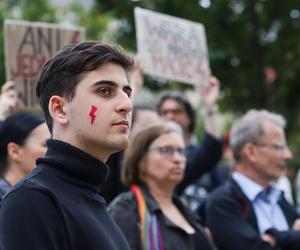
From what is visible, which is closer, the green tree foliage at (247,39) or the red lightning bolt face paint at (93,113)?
the red lightning bolt face paint at (93,113)

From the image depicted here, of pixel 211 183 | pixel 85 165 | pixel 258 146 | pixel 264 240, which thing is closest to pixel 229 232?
pixel 264 240

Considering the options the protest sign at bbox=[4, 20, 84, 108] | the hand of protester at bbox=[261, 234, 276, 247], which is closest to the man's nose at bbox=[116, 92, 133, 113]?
the hand of protester at bbox=[261, 234, 276, 247]

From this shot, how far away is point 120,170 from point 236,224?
2.82 ft

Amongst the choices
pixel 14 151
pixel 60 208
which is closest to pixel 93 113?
pixel 60 208

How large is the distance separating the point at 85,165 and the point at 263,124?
3054 mm

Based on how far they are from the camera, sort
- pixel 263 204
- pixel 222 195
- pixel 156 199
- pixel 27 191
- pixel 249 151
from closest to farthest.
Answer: pixel 27 191, pixel 156 199, pixel 222 195, pixel 263 204, pixel 249 151

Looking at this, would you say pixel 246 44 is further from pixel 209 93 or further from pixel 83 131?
pixel 83 131

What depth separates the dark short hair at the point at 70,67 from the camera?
8.14 feet

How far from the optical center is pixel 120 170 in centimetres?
504

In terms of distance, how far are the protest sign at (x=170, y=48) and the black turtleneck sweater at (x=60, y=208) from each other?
322cm

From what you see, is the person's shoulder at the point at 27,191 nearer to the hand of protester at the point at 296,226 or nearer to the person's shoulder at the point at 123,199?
the person's shoulder at the point at 123,199

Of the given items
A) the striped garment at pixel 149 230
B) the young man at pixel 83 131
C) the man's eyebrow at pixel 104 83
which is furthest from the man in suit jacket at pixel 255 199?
the man's eyebrow at pixel 104 83

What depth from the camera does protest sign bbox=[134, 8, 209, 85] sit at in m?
5.68

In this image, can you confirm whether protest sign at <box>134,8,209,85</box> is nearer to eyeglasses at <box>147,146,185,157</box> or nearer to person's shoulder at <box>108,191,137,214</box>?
eyeglasses at <box>147,146,185,157</box>
